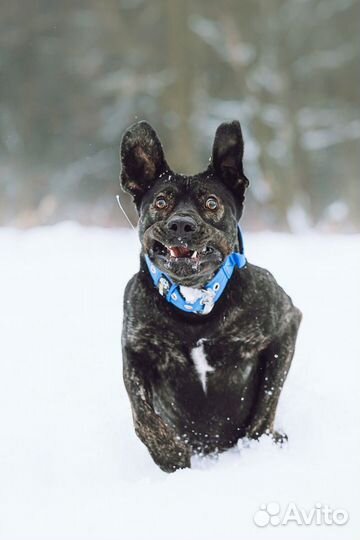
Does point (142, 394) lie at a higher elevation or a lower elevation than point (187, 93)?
lower

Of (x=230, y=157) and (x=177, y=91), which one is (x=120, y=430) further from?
(x=177, y=91)

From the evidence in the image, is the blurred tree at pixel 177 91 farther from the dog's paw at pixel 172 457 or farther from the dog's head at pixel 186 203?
the dog's paw at pixel 172 457

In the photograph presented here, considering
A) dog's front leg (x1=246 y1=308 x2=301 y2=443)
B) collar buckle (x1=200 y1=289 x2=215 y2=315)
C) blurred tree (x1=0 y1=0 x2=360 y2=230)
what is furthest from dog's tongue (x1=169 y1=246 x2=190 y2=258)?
blurred tree (x1=0 y1=0 x2=360 y2=230)

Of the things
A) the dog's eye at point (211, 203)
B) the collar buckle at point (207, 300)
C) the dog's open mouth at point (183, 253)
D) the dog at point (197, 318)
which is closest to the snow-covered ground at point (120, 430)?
the dog at point (197, 318)

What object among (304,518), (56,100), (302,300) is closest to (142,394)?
(304,518)

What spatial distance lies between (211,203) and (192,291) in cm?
41

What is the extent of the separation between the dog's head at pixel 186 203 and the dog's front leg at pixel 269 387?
1.75ft

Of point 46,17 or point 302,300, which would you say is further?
point 46,17

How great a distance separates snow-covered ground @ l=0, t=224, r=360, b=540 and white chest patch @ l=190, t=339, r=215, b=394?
0.41 meters

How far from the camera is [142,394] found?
4148 mm

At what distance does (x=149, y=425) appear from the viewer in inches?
162

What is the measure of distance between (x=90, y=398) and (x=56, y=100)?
13.8 metres

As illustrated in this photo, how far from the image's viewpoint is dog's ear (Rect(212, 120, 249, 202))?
4277mm

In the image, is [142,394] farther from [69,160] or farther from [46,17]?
[46,17]
